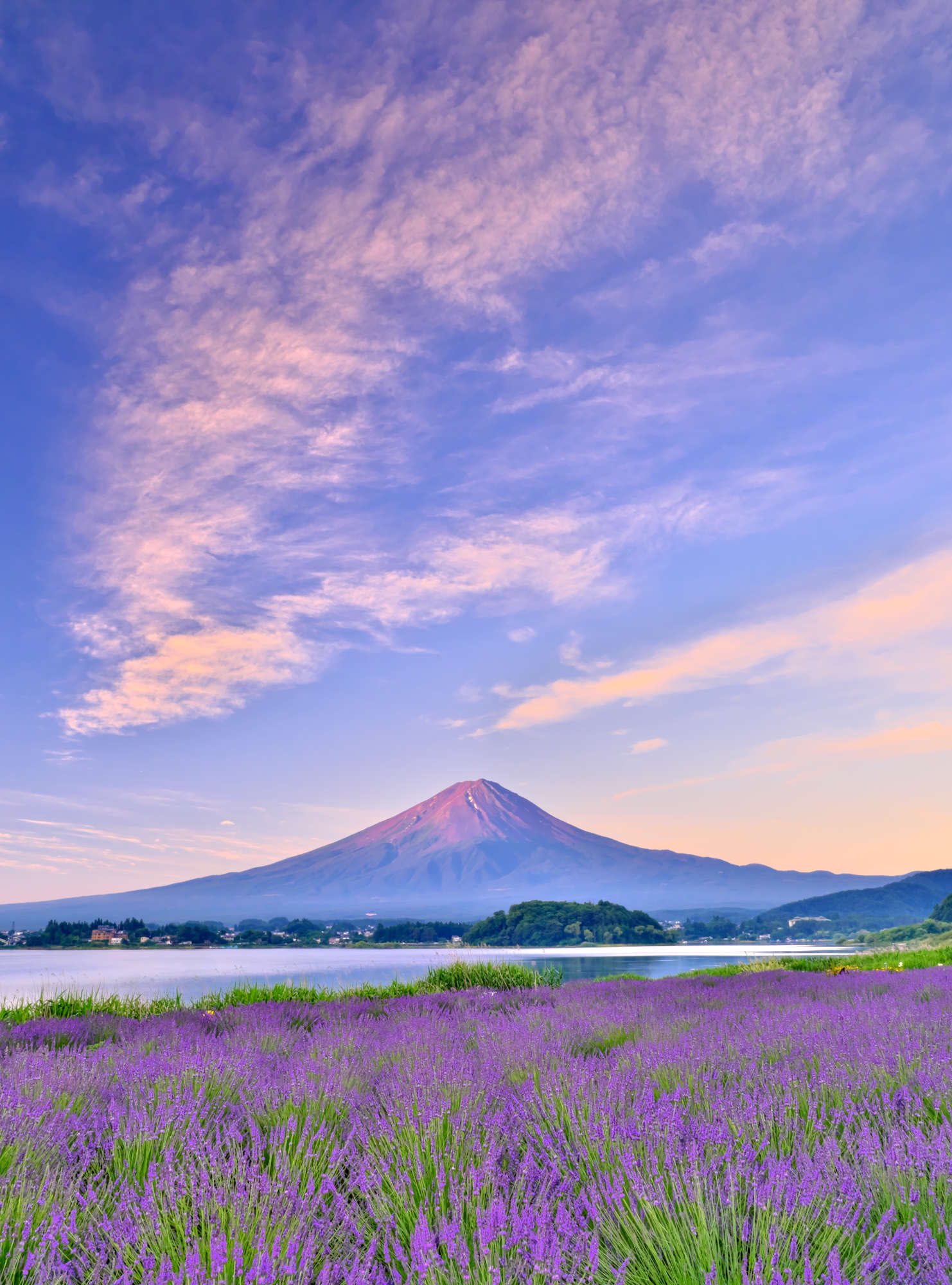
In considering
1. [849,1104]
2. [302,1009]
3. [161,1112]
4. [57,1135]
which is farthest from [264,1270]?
[302,1009]

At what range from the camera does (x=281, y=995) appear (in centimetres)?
1079

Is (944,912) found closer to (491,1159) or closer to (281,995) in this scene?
(281,995)

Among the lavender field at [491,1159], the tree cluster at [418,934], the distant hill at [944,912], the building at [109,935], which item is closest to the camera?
the lavender field at [491,1159]

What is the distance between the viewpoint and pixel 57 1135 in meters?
3.23

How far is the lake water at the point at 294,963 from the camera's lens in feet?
132

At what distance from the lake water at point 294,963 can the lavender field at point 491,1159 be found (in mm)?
8186

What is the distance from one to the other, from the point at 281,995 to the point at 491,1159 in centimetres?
925

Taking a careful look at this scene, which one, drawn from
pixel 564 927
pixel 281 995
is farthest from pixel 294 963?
pixel 281 995

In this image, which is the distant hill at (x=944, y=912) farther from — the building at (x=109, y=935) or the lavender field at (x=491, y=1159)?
the building at (x=109, y=935)

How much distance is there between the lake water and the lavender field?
8186 millimetres

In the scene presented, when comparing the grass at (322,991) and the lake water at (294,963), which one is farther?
the lake water at (294,963)

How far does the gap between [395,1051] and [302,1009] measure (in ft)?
12.7

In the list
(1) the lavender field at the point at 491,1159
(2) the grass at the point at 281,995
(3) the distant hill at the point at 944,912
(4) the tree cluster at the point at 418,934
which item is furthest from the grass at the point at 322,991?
(4) the tree cluster at the point at 418,934

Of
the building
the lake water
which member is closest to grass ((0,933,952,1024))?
the lake water
